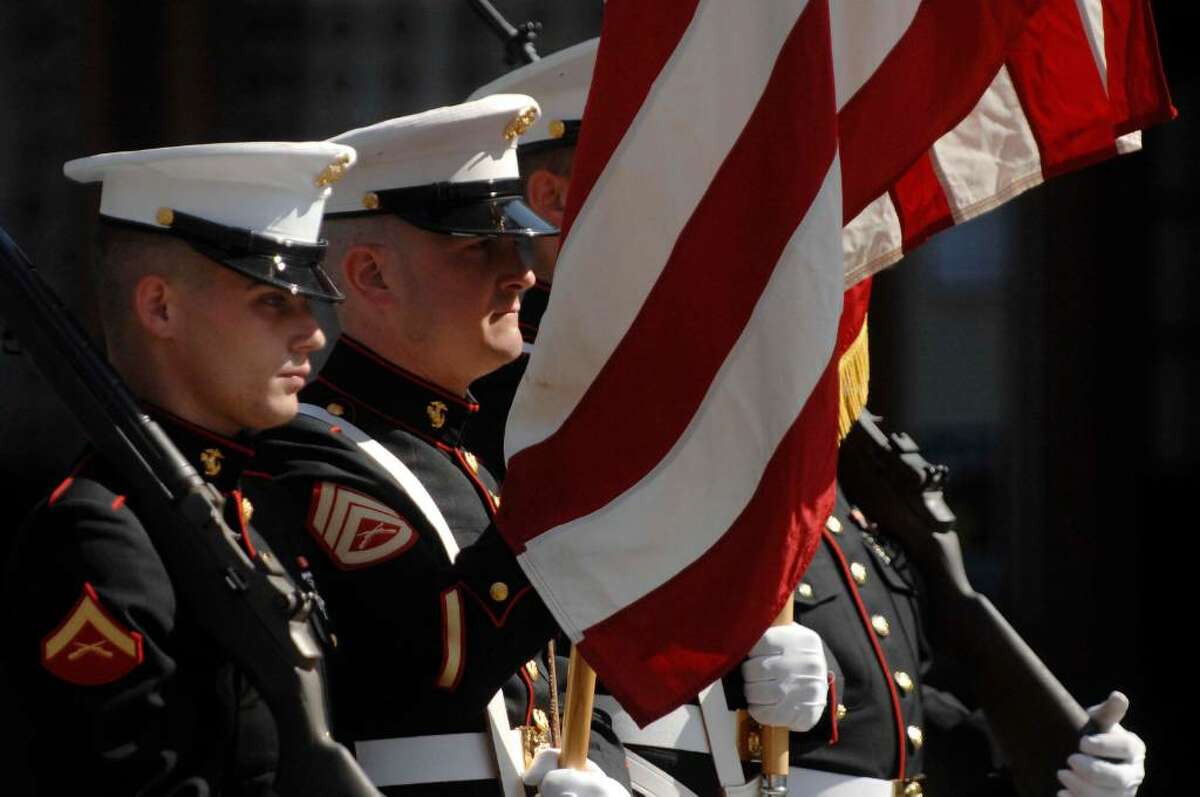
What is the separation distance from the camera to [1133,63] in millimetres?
3510

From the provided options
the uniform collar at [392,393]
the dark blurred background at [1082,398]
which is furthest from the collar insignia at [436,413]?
the dark blurred background at [1082,398]

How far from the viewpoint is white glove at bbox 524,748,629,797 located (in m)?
2.89

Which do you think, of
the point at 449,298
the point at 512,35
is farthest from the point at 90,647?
the point at 512,35

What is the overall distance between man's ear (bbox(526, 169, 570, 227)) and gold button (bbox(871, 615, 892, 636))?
838 millimetres

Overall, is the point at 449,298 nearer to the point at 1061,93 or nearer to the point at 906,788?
the point at 1061,93

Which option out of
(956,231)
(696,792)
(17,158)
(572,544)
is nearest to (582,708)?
(572,544)

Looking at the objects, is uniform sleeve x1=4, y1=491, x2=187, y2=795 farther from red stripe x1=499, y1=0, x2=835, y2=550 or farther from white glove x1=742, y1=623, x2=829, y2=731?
white glove x1=742, y1=623, x2=829, y2=731

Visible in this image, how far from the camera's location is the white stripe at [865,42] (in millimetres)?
3186

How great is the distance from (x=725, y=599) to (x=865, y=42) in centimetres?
82

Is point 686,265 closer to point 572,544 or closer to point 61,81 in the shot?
point 572,544

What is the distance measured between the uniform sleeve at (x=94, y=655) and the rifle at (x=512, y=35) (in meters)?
1.69

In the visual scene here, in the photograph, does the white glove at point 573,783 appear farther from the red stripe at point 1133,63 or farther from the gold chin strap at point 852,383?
the red stripe at point 1133,63

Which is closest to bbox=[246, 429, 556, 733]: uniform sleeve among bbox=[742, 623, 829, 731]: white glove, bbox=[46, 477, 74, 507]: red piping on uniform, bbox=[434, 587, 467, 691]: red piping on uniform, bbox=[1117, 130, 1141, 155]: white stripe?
bbox=[434, 587, 467, 691]: red piping on uniform

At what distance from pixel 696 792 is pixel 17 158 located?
1790mm
